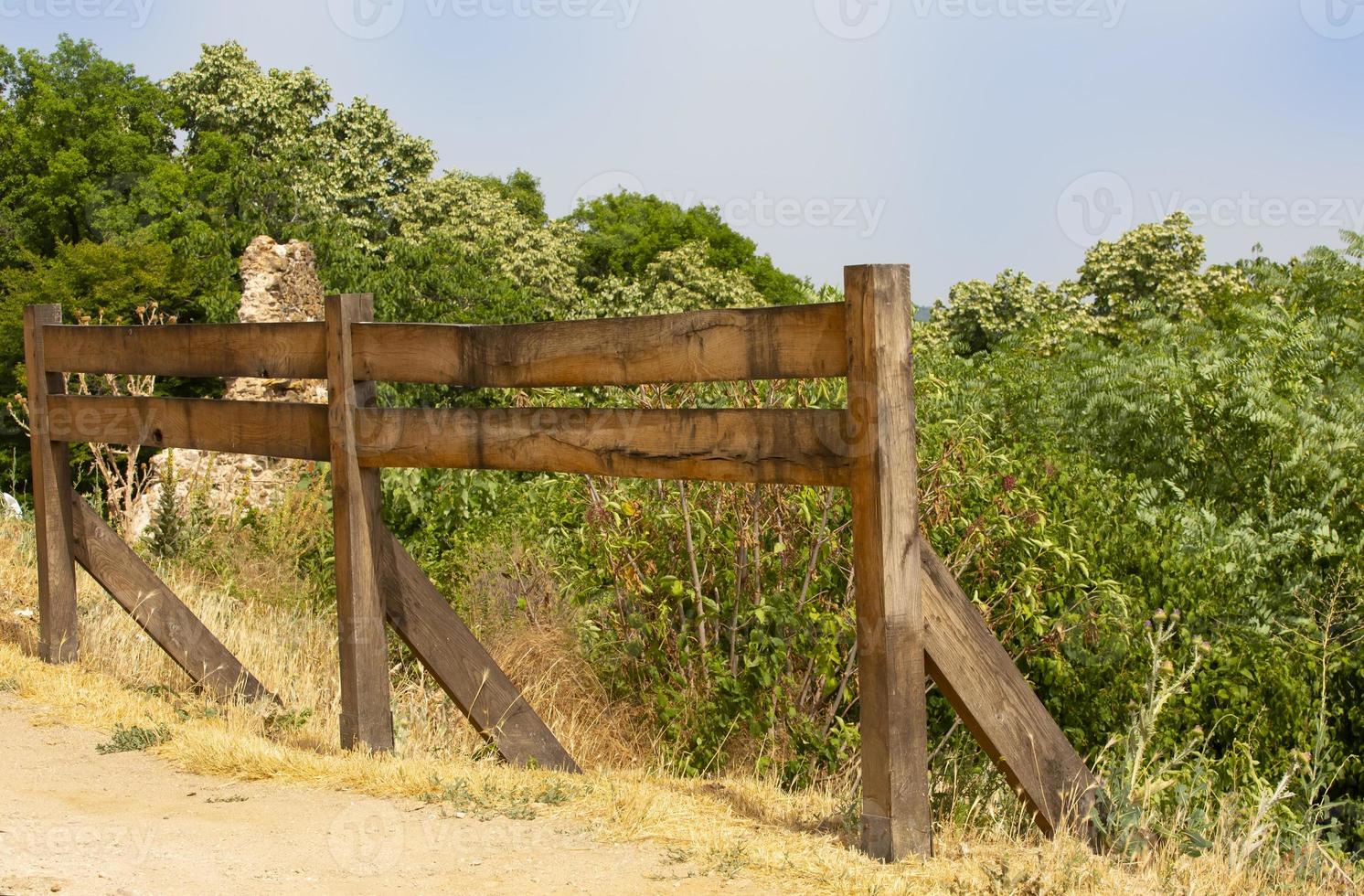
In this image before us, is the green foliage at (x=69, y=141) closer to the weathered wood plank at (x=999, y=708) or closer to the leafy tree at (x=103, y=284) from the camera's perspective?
the leafy tree at (x=103, y=284)

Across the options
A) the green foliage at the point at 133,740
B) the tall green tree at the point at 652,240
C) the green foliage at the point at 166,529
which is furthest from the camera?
the tall green tree at the point at 652,240

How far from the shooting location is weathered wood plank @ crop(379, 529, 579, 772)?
488cm

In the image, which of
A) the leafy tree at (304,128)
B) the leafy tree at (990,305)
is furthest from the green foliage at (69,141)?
the leafy tree at (990,305)

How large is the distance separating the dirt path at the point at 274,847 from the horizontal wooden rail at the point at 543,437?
3.82 ft

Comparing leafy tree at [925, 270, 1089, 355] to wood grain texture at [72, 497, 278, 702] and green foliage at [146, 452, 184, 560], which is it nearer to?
green foliage at [146, 452, 184, 560]

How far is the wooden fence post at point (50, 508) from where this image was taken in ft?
21.5

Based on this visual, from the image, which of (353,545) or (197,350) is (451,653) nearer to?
(353,545)

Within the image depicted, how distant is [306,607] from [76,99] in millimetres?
38882

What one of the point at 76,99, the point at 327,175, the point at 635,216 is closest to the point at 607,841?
the point at 327,175

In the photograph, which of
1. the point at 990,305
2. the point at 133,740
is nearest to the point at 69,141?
the point at 990,305

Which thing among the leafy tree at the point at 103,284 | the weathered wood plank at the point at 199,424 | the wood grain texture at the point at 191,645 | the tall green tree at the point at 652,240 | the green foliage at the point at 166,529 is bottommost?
the wood grain texture at the point at 191,645

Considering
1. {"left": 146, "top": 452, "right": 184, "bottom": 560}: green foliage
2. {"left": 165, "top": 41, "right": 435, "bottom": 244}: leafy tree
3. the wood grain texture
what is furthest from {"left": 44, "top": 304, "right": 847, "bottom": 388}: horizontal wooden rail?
{"left": 165, "top": 41, "right": 435, "bottom": 244}: leafy tree

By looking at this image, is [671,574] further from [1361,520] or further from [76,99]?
[76,99]

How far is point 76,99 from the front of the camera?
41.8m
